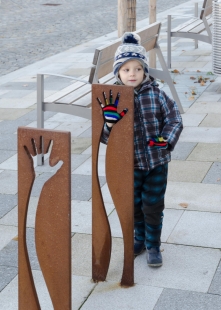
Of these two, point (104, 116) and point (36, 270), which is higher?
point (104, 116)

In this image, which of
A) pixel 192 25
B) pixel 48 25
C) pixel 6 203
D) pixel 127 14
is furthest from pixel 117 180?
pixel 48 25

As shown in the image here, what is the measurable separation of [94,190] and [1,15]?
15.5m

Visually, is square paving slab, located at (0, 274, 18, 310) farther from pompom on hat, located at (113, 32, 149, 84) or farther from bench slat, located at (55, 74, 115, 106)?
bench slat, located at (55, 74, 115, 106)

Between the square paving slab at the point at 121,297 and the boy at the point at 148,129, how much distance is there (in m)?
0.31

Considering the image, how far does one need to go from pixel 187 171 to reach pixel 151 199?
1.87m

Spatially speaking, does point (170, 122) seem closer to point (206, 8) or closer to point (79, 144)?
point (79, 144)

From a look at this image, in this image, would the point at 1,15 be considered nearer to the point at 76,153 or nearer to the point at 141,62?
the point at 76,153

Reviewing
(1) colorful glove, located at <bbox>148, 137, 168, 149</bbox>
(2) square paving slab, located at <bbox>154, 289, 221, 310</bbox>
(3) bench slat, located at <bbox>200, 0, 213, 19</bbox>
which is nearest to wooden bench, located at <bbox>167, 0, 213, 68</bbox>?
(3) bench slat, located at <bbox>200, 0, 213, 19</bbox>

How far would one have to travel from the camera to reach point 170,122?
3.92 metres

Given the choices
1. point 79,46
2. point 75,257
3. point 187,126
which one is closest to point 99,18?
point 79,46

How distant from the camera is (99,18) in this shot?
683 inches

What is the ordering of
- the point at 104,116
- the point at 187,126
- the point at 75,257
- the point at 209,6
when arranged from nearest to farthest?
the point at 104,116 → the point at 75,257 → the point at 187,126 → the point at 209,6

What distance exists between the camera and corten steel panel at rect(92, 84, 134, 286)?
3632 mm

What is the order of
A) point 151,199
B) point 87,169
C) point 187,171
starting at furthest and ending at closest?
point 87,169
point 187,171
point 151,199
